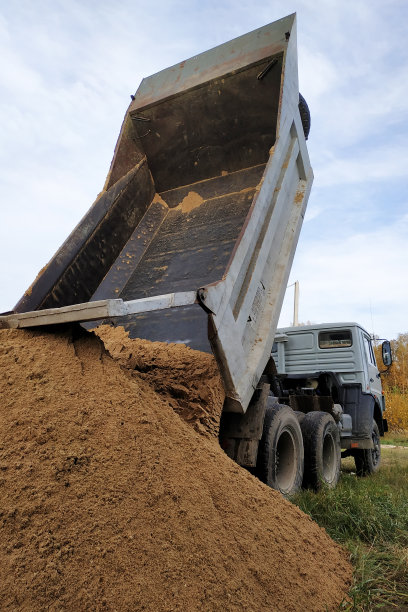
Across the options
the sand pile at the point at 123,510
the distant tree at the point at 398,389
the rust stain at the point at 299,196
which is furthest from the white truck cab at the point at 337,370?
the sand pile at the point at 123,510

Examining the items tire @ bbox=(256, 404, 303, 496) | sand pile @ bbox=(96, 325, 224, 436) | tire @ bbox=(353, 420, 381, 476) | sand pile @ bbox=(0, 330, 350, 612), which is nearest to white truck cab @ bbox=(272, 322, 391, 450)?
tire @ bbox=(353, 420, 381, 476)

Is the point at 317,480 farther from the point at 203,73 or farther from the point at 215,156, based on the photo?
the point at 203,73

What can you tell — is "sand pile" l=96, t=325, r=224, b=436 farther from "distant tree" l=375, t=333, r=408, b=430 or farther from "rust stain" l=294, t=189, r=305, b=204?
"distant tree" l=375, t=333, r=408, b=430

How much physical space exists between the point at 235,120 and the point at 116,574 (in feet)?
13.9

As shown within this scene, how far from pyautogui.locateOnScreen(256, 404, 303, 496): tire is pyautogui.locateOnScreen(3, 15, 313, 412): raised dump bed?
1.56 feet

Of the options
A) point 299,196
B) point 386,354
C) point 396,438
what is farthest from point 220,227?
point 396,438

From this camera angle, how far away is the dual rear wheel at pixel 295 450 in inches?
139

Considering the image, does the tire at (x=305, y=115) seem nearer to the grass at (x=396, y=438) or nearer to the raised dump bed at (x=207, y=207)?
the raised dump bed at (x=207, y=207)

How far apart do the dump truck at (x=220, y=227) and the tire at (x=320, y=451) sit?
0.04 m

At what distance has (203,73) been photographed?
476 centimetres

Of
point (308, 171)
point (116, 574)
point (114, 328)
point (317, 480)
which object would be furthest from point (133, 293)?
point (116, 574)

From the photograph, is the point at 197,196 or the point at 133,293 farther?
the point at 197,196

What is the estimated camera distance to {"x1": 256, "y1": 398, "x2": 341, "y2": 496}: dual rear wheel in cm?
354

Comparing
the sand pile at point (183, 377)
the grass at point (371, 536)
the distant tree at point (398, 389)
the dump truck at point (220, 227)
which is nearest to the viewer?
the grass at point (371, 536)
